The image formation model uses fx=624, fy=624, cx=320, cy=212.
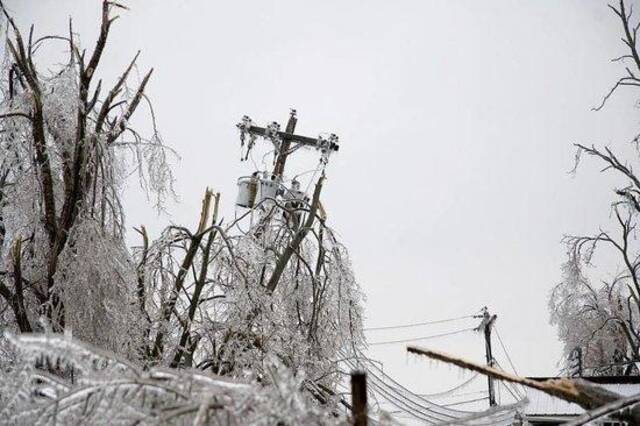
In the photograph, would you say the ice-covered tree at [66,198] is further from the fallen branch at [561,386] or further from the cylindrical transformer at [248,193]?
the cylindrical transformer at [248,193]

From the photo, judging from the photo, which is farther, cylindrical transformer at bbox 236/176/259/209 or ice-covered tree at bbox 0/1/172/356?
cylindrical transformer at bbox 236/176/259/209

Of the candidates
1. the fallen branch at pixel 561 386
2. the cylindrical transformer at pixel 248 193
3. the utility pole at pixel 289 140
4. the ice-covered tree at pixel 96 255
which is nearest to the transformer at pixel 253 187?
the cylindrical transformer at pixel 248 193

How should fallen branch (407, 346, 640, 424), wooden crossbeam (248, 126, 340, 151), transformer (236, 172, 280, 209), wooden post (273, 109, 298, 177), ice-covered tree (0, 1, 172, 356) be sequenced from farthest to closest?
wooden crossbeam (248, 126, 340, 151), wooden post (273, 109, 298, 177), transformer (236, 172, 280, 209), ice-covered tree (0, 1, 172, 356), fallen branch (407, 346, 640, 424)

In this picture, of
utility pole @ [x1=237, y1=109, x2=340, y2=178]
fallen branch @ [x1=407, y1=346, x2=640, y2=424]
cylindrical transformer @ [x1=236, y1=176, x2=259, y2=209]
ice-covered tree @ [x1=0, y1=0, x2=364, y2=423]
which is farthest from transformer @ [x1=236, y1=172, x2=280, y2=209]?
fallen branch @ [x1=407, y1=346, x2=640, y2=424]

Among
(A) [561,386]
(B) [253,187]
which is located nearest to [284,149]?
(B) [253,187]

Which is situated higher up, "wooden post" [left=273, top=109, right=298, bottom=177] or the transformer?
"wooden post" [left=273, top=109, right=298, bottom=177]

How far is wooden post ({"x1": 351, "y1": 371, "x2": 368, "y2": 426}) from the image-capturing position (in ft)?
4.50

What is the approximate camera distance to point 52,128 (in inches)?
208

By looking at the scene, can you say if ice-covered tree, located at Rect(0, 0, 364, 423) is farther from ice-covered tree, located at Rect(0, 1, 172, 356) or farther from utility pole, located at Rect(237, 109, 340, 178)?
utility pole, located at Rect(237, 109, 340, 178)

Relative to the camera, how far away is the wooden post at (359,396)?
1370 millimetres

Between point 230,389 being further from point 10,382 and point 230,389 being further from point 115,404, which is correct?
point 10,382

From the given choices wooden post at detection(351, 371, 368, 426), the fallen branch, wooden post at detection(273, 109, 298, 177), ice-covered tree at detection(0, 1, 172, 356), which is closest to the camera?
wooden post at detection(351, 371, 368, 426)

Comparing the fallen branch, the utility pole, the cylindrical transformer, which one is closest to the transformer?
the cylindrical transformer

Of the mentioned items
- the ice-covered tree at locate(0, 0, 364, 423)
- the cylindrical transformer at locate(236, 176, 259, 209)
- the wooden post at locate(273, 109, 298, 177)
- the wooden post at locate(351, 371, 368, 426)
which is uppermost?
the wooden post at locate(273, 109, 298, 177)
